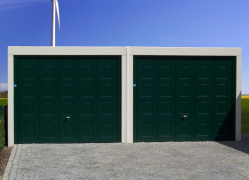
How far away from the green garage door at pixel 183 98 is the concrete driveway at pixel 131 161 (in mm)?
521

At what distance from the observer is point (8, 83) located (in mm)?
9086

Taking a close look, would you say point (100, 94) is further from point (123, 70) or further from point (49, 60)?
point (49, 60)

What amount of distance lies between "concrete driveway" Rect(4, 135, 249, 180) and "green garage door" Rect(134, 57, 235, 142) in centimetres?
52

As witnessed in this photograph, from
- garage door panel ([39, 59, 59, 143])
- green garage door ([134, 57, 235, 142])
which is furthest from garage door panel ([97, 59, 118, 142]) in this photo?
garage door panel ([39, 59, 59, 143])

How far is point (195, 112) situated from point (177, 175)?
4.14 m

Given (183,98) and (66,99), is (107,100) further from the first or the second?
(183,98)

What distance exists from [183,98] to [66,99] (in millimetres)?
3845

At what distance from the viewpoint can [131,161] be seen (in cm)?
700

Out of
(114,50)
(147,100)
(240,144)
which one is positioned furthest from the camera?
(147,100)

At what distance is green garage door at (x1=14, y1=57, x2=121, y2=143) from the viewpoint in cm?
923

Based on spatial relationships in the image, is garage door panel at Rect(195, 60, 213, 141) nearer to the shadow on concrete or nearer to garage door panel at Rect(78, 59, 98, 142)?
the shadow on concrete

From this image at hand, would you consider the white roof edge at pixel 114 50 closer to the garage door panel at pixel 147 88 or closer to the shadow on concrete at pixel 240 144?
the garage door panel at pixel 147 88

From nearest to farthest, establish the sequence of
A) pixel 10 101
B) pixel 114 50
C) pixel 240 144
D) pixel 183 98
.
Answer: pixel 10 101 → pixel 114 50 → pixel 240 144 → pixel 183 98

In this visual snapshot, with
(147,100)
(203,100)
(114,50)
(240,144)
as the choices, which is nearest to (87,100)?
(114,50)
